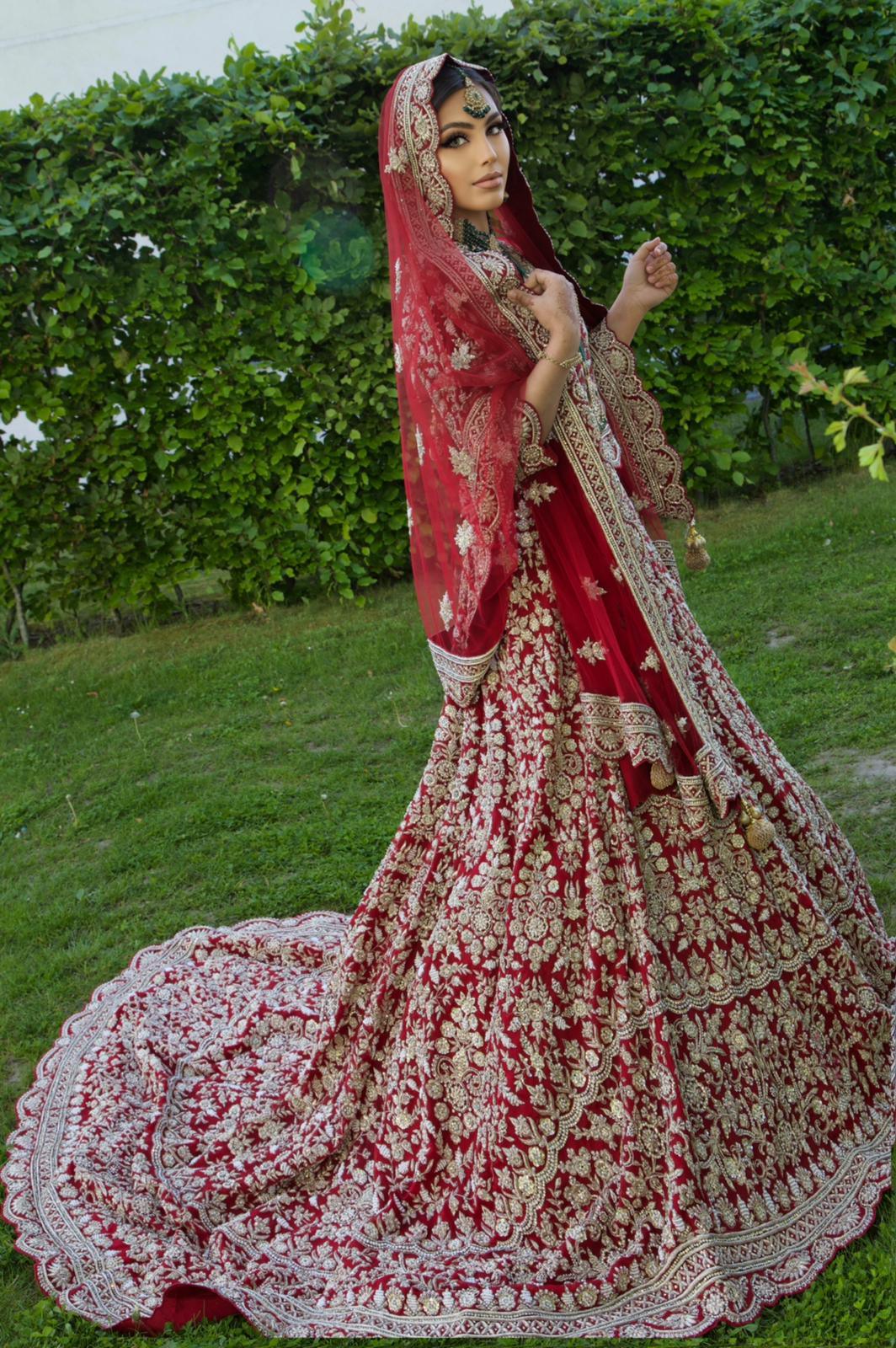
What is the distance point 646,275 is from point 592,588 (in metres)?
0.77

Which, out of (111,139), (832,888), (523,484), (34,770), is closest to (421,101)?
(523,484)

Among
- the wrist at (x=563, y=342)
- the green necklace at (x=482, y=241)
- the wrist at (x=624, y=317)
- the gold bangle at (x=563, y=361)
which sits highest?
the green necklace at (x=482, y=241)

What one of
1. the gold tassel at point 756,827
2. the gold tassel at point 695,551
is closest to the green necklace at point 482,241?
the gold tassel at point 695,551

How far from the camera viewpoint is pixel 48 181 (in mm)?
5969

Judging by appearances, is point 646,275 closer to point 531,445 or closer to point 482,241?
point 482,241

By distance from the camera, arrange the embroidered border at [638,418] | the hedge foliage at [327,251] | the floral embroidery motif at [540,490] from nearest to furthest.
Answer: the floral embroidery motif at [540,490] → the embroidered border at [638,418] → the hedge foliage at [327,251]

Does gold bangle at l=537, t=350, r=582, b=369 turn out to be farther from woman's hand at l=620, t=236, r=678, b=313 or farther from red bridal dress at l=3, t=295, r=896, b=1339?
woman's hand at l=620, t=236, r=678, b=313

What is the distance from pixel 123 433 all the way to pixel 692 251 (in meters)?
2.80

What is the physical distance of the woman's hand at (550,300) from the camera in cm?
237

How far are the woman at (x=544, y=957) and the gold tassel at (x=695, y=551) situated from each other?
11cm

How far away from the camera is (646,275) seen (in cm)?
284

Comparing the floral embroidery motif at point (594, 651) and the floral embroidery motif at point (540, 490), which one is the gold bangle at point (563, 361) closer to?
the floral embroidery motif at point (540, 490)

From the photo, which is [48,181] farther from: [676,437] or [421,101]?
[421,101]

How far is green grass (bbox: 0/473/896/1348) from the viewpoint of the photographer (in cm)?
345
